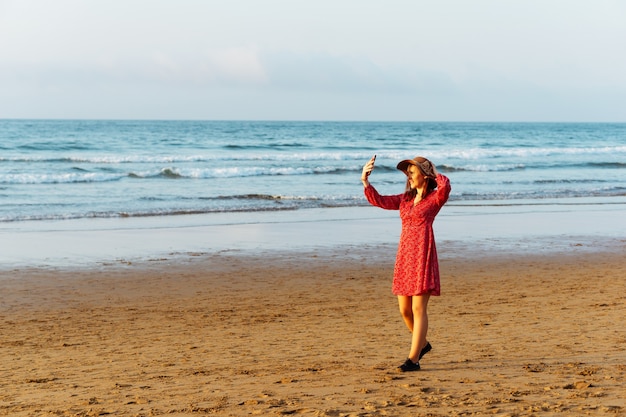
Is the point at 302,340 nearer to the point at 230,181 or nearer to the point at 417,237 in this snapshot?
the point at 417,237

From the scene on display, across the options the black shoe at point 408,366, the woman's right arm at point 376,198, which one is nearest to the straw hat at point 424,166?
the woman's right arm at point 376,198

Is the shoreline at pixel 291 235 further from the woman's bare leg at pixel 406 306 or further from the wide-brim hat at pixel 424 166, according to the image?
the wide-brim hat at pixel 424 166

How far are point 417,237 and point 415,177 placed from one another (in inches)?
16.4

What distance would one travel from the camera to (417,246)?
5523mm

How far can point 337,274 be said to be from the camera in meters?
10.4

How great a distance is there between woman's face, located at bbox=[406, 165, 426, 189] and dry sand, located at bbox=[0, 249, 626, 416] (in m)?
1.31

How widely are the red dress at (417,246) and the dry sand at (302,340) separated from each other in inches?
24.3

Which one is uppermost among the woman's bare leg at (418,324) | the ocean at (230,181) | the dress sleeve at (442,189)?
the dress sleeve at (442,189)

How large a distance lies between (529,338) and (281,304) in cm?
284

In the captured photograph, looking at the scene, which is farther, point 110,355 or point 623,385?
point 110,355

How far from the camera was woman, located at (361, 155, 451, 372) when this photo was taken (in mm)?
5461

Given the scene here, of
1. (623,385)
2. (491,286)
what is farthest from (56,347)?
(491,286)

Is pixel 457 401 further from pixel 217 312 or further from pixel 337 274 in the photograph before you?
pixel 337 274

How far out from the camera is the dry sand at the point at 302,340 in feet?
16.0
